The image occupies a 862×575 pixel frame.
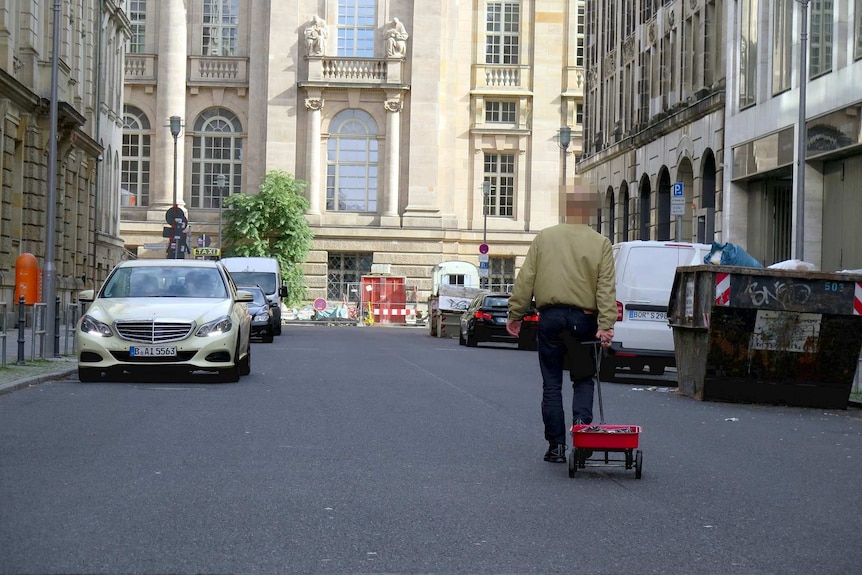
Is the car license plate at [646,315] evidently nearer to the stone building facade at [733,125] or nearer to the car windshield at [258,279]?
the stone building facade at [733,125]

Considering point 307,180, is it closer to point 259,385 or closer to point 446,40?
point 446,40

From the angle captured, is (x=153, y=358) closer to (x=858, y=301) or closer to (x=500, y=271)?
(x=858, y=301)

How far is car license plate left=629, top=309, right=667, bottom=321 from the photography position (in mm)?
21188

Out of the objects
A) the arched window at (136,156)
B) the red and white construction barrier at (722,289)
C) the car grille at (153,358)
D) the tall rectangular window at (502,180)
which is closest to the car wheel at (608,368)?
the red and white construction barrier at (722,289)

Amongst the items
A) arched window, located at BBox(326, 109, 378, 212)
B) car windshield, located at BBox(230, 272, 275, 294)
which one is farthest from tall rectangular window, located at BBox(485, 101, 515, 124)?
car windshield, located at BBox(230, 272, 275, 294)

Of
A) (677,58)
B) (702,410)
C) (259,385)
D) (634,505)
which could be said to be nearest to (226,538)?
(634,505)

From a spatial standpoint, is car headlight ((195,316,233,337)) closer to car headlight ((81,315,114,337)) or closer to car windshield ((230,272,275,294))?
car headlight ((81,315,114,337))

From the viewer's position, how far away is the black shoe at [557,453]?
1012cm

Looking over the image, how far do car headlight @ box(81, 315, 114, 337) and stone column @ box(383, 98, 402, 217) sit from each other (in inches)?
2123

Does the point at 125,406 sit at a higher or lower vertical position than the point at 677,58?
lower

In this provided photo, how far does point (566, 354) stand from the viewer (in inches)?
390

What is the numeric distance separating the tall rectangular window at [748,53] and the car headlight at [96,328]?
2237 centimetres

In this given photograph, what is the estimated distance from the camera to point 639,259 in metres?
21.2

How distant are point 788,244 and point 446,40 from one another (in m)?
40.8
